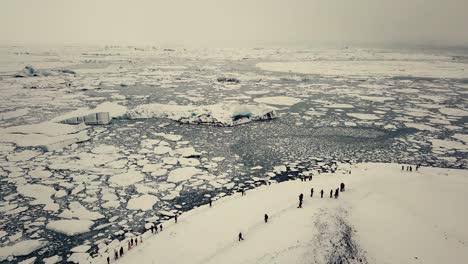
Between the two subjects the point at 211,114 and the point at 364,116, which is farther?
the point at 364,116

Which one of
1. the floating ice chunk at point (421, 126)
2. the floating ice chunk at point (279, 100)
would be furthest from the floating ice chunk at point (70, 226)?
the floating ice chunk at point (279, 100)

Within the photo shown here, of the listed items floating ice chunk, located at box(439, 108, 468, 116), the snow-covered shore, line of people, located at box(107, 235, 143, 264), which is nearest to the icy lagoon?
floating ice chunk, located at box(439, 108, 468, 116)

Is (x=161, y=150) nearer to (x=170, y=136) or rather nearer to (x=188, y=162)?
(x=188, y=162)

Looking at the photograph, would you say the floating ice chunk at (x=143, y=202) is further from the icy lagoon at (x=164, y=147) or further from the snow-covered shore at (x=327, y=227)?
the snow-covered shore at (x=327, y=227)

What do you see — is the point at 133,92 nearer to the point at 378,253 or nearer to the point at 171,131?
the point at 171,131

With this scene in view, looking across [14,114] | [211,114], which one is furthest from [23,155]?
[211,114]
